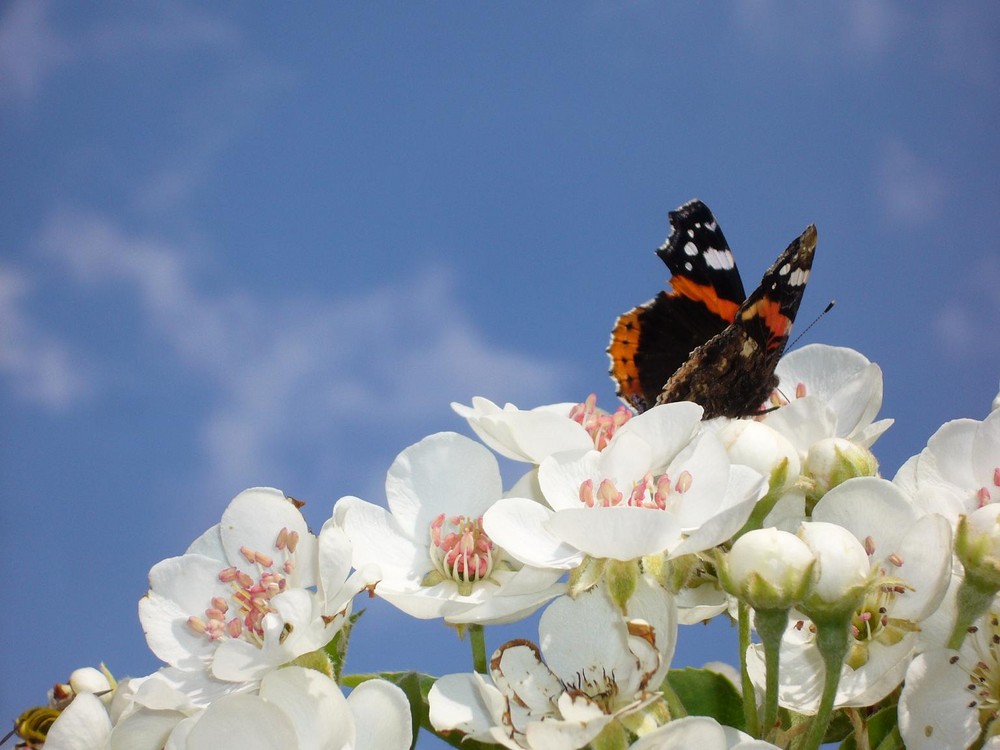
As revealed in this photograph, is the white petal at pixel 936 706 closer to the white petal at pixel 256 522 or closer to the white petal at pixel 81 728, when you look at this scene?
the white petal at pixel 256 522

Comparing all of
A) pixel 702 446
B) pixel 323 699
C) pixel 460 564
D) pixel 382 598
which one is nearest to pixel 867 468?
pixel 702 446

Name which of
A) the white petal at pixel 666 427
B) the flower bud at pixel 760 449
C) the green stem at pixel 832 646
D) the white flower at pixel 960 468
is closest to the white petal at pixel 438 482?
the white petal at pixel 666 427

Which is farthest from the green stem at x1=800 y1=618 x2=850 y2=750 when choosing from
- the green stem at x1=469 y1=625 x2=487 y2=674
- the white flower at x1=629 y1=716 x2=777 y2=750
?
the green stem at x1=469 y1=625 x2=487 y2=674

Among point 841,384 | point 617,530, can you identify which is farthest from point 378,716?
point 841,384

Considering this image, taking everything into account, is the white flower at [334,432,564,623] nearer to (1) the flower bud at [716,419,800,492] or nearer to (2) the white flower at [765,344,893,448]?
(1) the flower bud at [716,419,800,492]

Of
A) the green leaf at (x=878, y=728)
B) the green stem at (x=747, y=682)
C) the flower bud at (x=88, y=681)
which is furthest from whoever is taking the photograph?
the flower bud at (x=88, y=681)

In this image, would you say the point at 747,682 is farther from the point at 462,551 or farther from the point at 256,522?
the point at 256,522
